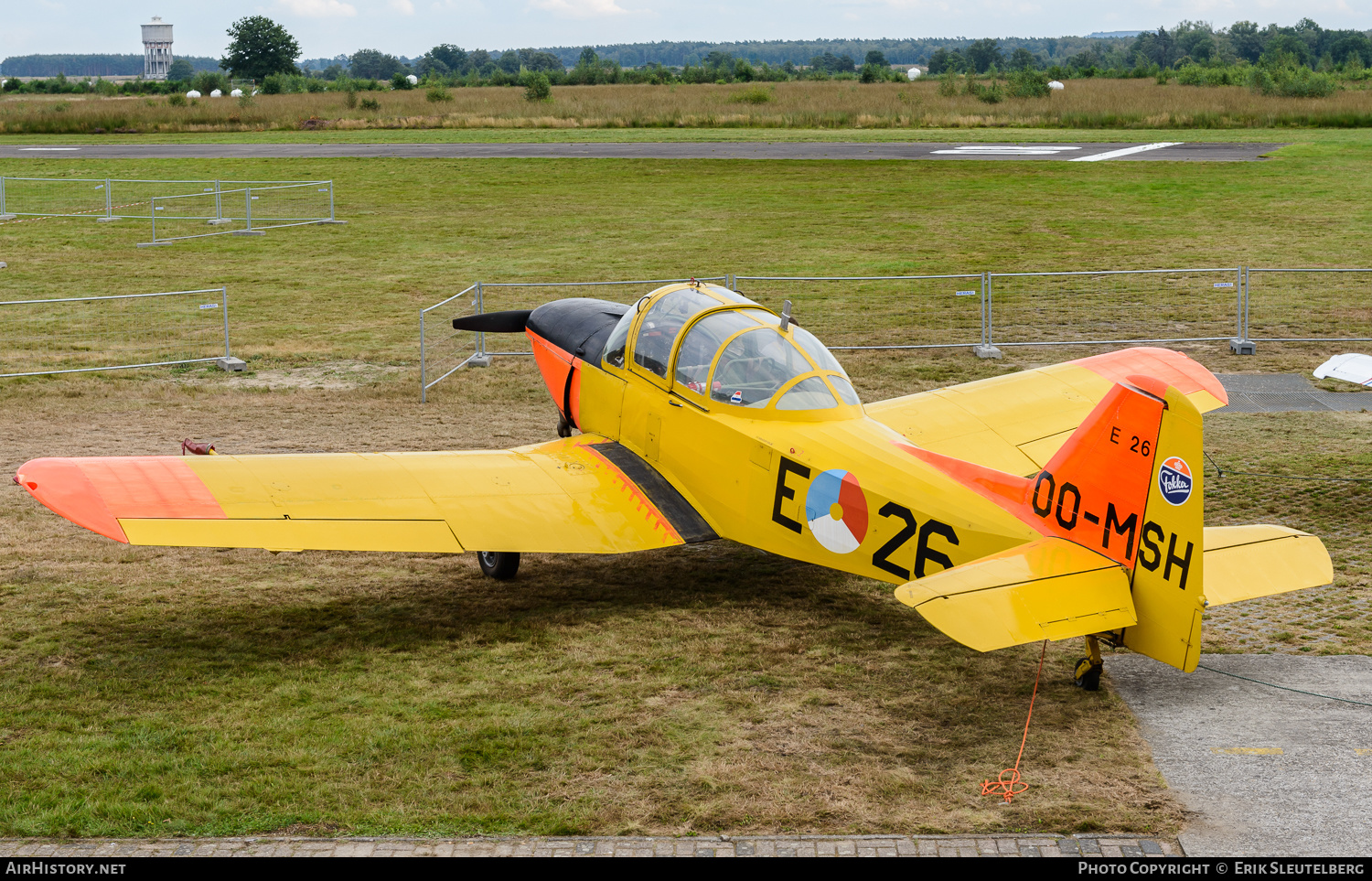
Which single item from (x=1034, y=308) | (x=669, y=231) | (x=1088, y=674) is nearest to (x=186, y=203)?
(x=669, y=231)

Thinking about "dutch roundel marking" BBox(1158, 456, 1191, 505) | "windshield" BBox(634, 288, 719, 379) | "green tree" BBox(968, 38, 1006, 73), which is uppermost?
"green tree" BBox(968, 38, 1006, 73)

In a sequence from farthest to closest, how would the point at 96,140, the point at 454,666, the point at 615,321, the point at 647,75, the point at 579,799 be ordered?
the point at 647,75, the point at 96,140, the point at 615,321, the point at 454,666, the point at 579,799

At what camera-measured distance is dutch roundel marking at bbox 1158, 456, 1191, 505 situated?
692 cm

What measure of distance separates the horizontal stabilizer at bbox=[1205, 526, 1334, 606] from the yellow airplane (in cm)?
1

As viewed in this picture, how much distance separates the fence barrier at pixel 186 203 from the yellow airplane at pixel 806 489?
959 inches

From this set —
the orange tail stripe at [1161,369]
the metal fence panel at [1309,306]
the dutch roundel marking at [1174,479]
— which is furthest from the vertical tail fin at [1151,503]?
the metal fence panel at [1309,306]

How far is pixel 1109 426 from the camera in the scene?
739cm

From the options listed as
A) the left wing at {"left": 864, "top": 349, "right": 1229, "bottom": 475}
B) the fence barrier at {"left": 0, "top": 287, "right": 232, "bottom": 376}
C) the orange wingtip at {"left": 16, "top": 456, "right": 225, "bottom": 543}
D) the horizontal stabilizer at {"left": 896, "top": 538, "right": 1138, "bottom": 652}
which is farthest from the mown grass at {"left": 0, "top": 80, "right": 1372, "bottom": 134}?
the orange wingtip at {"left": 16, "top": 456, "right": 225, "bottom": 543}

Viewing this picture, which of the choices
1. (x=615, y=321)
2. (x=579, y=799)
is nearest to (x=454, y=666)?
(x=579, y=799)

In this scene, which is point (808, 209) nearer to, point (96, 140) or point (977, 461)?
point (977, 461)

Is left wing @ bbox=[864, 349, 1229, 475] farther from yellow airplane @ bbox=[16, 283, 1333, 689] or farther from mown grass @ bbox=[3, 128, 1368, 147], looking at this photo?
mown grass @ bbox=[3, 128, 1368, 147]

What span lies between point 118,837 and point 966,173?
120 ft
